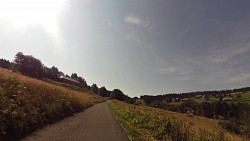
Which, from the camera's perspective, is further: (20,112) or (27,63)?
(27,63)

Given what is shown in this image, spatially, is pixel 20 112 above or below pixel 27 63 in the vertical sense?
below

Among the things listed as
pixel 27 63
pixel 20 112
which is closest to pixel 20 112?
pixel 20 112

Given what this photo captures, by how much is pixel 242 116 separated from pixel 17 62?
80.2 meters

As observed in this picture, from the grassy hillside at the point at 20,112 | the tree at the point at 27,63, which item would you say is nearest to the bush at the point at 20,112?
the grassy hillside at the point at 20,112

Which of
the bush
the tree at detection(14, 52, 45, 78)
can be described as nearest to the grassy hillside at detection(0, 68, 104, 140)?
the bush

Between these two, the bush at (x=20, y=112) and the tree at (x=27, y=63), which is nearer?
the bush at (x=20, y=112)

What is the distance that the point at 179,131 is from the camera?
45.4 ft

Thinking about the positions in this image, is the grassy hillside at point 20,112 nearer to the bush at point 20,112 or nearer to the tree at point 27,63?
the bush at point 20,112

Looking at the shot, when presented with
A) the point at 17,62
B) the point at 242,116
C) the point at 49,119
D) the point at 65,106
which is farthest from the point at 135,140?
the point at 17,62

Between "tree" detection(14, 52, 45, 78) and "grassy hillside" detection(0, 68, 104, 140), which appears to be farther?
"tree" detection(14, 52, 45, 78)

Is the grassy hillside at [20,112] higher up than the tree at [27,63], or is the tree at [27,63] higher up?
the tree at [27,63]

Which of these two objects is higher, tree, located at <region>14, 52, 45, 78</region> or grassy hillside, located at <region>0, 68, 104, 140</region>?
tree, located at <region>14, 52, 45, 78</region>

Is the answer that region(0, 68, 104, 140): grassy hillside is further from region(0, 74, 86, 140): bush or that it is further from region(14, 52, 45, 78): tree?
region(14, 52, 45, 78): tree

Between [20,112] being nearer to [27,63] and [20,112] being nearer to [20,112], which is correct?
[20,112]
